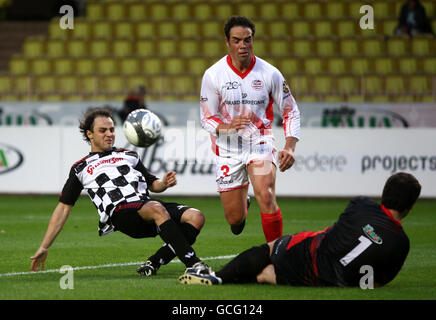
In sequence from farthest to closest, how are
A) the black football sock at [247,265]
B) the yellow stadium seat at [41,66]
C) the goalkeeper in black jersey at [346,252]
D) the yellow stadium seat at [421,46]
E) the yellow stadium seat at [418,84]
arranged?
the yellow stadium seat at [41,66]
the yellow stadium seat at [421,46]
the yellow stadium seat at [418,84]
the black football sock at [247,265]
the goalkeeper in black jersey at [346,252]

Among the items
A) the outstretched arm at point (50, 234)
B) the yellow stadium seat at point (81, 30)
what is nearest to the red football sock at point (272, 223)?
the outstretched arm at point (50, 234)

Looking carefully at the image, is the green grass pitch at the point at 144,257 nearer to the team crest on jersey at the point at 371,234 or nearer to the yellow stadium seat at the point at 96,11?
the team crest on jersey at the point at 371,234

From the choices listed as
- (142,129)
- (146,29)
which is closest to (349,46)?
(146,29)

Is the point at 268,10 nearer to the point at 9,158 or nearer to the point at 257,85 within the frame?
the point at 9,158

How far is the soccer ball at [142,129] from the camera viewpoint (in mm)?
7547

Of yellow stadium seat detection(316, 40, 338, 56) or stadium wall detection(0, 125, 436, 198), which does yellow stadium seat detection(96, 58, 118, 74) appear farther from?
yellow stadium seat detection(316, 40, 338, 56)

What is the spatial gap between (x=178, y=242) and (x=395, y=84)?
14.1 m

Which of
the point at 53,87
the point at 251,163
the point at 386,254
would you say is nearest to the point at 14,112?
the point at 53,87

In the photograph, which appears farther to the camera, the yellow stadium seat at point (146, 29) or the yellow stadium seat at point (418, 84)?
the yellow stadium seat at point (146, 29)

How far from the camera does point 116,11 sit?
2253 cm

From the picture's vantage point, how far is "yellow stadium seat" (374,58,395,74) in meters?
20.3

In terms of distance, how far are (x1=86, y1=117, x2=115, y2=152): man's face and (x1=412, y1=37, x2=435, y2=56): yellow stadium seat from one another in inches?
585

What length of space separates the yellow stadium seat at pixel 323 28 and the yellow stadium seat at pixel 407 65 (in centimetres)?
205
